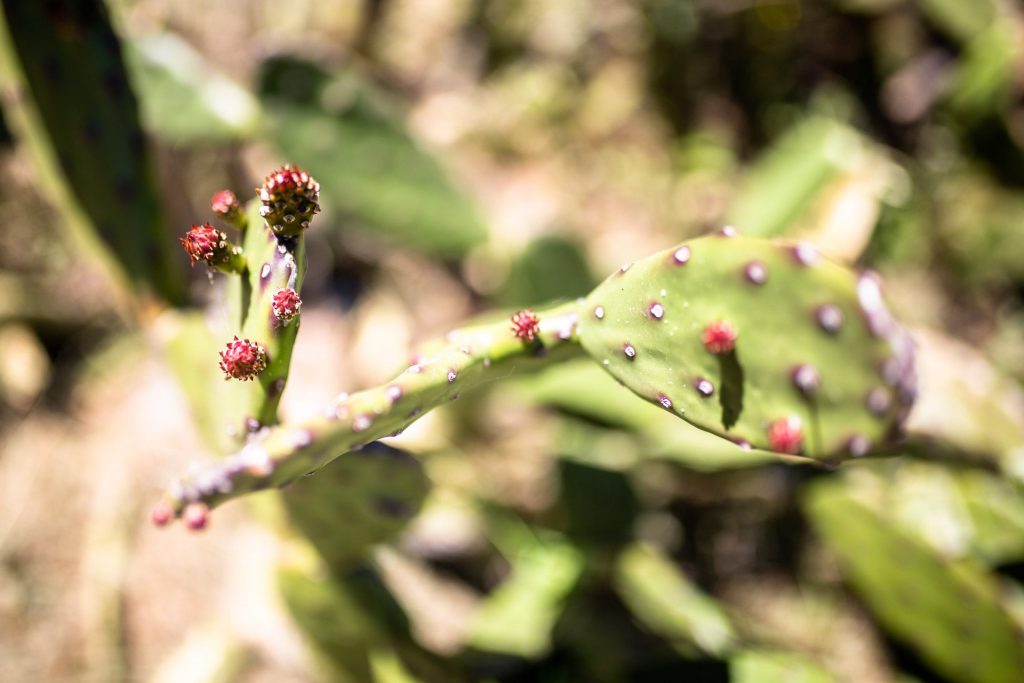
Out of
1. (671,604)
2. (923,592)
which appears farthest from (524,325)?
(923,592)

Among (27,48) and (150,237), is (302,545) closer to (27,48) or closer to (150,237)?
(150,237)

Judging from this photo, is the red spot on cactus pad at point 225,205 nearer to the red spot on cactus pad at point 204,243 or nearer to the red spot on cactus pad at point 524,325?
the red spot on cactus pad at point 204,243

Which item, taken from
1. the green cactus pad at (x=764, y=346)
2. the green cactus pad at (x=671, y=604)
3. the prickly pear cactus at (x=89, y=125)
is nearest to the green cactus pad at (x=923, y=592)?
the green cactus pad at (x=671, y=604)

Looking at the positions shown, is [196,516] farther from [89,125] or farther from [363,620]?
[89,125]

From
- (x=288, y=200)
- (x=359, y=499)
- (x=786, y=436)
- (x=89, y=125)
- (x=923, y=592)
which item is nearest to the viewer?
(x=288, y=200)

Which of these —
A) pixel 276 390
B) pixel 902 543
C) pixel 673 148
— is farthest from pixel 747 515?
pixel 276 390

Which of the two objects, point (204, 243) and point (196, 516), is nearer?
point (204, 243)

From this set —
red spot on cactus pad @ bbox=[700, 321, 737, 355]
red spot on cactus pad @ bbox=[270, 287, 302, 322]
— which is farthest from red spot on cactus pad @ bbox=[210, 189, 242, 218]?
red spot on cactus pad @ bbox=[700, 321, 737, 355]
